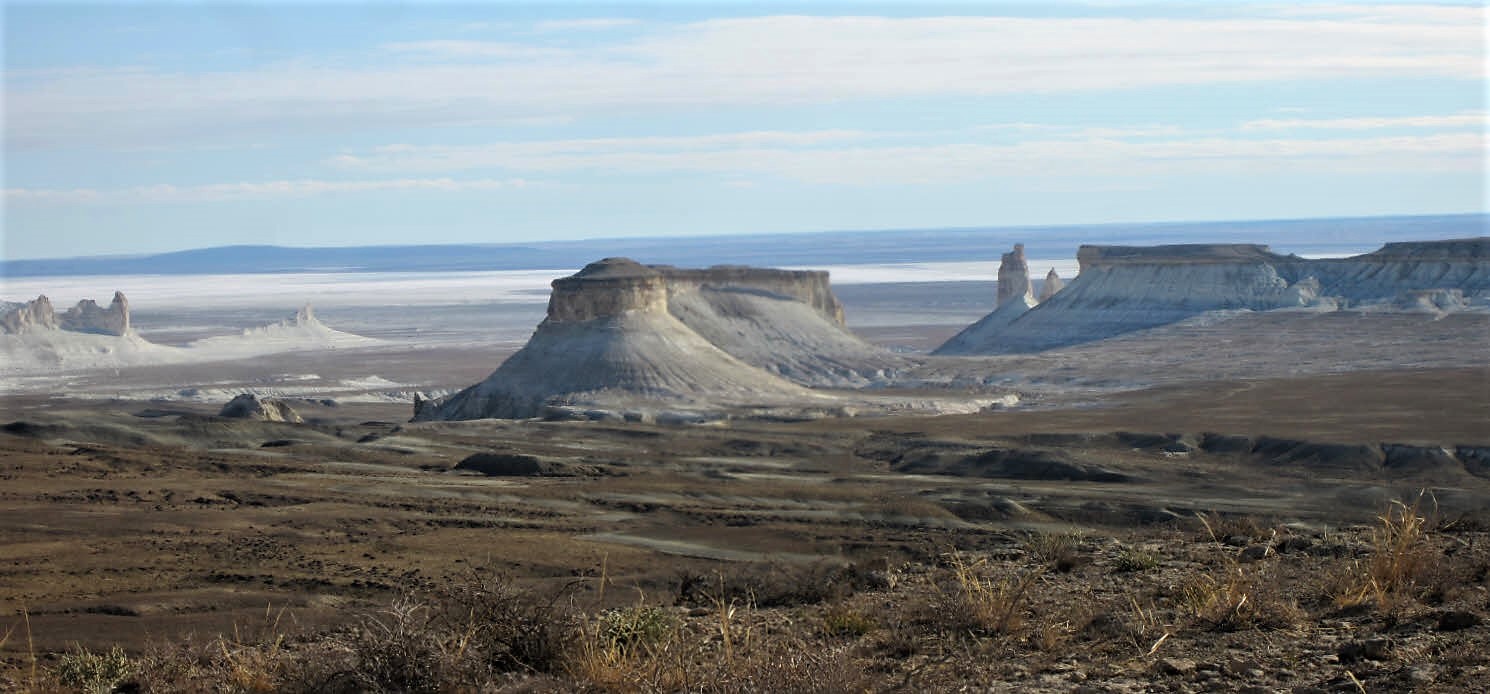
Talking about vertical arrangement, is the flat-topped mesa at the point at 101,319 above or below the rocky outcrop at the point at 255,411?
above

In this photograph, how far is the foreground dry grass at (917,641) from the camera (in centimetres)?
1018

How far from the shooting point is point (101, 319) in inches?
4434

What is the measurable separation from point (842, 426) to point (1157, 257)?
47.8 meters

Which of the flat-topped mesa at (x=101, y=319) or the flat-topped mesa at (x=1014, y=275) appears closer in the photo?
the flat-topped mesa at (x=101, y=319)

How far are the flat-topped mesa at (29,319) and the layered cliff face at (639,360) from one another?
1858 inches

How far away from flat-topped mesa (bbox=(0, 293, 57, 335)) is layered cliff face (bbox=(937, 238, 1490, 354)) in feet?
182

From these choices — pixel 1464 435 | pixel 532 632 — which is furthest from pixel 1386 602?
pixel 1464 435

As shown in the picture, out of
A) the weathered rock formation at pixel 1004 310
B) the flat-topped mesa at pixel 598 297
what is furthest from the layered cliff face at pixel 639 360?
the weathered rock formation at pixel 1004 310

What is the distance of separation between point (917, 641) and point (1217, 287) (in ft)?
283

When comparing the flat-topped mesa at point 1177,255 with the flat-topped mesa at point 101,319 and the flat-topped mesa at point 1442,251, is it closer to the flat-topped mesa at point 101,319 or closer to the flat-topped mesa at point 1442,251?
the flat-topped mesa at point 1442,251

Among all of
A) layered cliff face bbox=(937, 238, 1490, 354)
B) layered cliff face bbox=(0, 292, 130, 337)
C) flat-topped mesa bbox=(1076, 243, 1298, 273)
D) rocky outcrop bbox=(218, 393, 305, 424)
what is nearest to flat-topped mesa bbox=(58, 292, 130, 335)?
layered cliff face bbox=(0, 292, 130, 337)

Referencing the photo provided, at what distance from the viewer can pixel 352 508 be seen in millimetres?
26578

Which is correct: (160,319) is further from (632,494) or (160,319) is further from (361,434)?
(632,494)

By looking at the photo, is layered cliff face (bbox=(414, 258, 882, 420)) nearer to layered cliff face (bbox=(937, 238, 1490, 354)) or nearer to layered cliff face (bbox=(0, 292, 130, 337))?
layered cliff face (bbox=(937, 238, 1490, 354))
